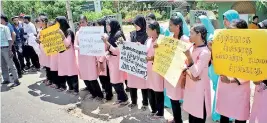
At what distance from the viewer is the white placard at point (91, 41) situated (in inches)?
201

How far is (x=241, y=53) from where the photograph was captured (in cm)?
305

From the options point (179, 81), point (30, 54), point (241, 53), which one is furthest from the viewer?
point (30, 54)

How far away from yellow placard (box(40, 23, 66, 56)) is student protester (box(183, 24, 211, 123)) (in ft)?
10.4

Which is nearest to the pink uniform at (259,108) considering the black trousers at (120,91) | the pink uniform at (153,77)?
the pink uniform at (153,77)

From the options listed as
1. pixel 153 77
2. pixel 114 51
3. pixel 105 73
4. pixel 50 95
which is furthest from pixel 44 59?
pixel 153 77

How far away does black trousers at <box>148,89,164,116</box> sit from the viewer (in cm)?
454

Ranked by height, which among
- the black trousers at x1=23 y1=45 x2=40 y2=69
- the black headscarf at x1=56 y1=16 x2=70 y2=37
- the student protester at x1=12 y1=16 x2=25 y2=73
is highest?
the black headscarf at x1=56 y1=16 x2=70 y2=37

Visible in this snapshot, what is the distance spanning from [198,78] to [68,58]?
3.56 metres

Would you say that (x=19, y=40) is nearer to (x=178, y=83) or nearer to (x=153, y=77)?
(x=153, y=77)

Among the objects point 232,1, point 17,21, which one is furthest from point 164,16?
point 17,21

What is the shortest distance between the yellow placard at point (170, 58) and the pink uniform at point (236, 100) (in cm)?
56

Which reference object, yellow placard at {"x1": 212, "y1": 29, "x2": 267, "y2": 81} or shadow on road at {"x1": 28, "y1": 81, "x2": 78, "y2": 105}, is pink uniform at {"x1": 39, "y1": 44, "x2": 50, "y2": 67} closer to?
shadow on road at {"x1": 28, "y1": 81, "x2": 78, "y2": 105}

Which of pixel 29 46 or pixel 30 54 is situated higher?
pixel 29 46

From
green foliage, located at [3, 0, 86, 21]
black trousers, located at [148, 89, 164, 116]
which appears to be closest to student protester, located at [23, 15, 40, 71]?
black trousers, located at [148, 89, 164, 116]
